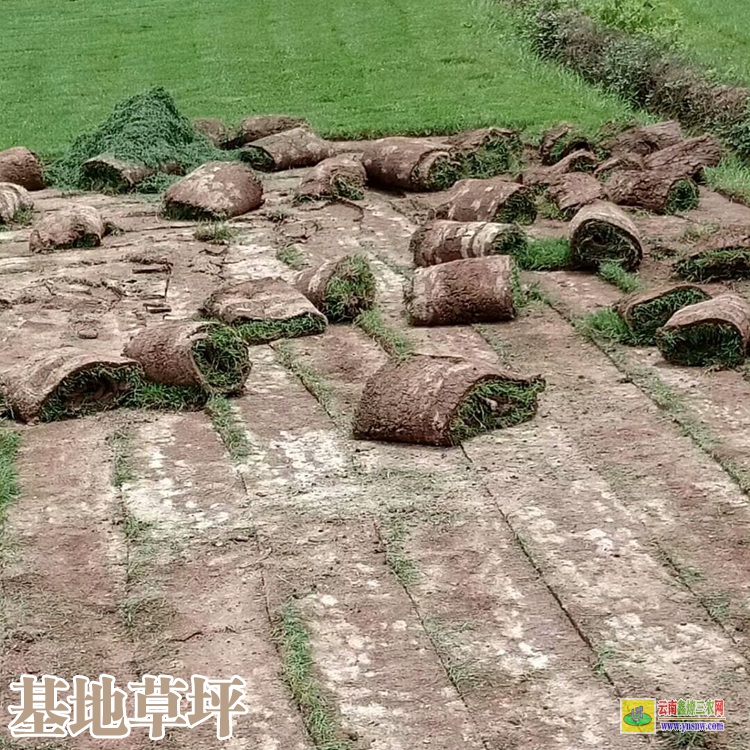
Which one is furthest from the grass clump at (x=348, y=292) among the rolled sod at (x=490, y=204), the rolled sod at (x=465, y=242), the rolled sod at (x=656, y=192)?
the rolled sod at (x=656, y=192)

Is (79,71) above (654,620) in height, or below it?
below

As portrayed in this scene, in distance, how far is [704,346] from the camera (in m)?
8.07

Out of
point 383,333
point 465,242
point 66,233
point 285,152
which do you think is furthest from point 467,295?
point 285,152

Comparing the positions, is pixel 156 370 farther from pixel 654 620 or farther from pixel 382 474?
pixel 654 620

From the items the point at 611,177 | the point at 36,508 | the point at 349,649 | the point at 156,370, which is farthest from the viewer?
the point at 611,177

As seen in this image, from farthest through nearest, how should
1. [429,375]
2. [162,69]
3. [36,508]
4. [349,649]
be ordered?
[162,69], [429,375], [36,508], [349,649]

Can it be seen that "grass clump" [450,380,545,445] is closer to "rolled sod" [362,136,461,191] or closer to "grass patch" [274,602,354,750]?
"grass patch" [274,602,354,750]

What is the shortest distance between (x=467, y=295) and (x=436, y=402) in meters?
2.14

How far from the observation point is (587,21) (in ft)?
64.4

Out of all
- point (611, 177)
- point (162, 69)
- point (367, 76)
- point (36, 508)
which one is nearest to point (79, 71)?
point (162, 69)

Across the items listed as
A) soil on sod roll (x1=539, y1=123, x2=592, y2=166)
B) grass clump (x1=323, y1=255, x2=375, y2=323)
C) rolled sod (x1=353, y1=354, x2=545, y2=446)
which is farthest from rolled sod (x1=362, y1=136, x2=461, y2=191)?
rolled sod (x1=353, y1=354, x2=545, y2=446)

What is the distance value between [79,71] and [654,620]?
17008mm

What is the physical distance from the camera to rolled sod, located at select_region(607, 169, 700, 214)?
11.8 m

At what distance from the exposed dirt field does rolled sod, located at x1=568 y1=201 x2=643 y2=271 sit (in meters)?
1.57
